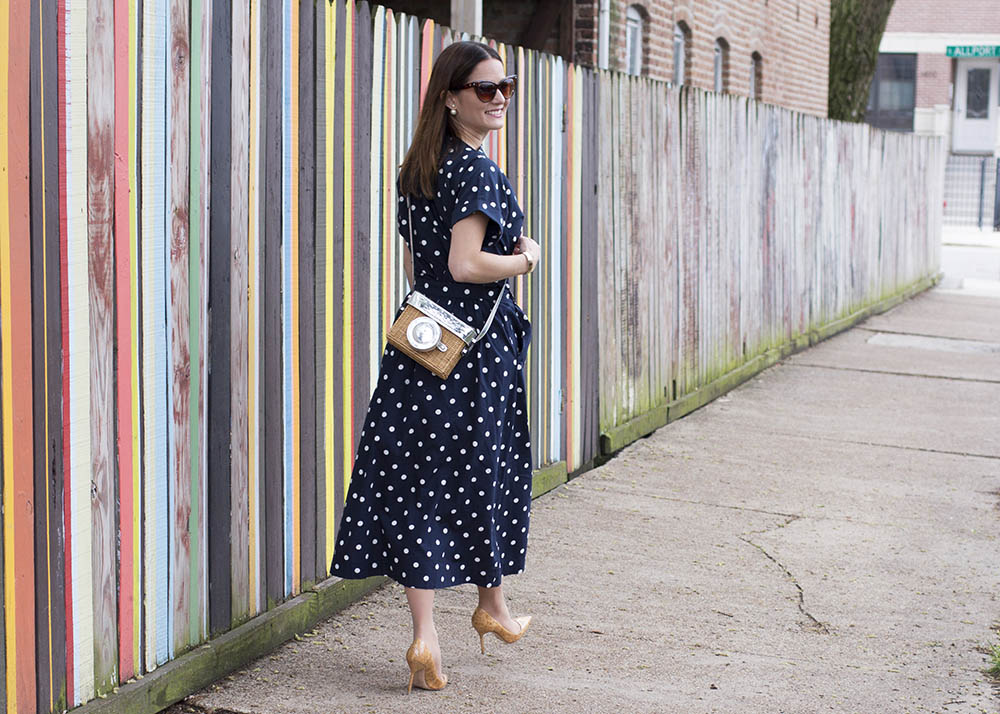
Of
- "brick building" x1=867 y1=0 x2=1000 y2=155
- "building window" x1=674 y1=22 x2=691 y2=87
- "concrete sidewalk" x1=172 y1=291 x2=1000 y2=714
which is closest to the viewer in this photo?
"concrete sidewalk" x1=172 y1=291 x2=1000 y2=714

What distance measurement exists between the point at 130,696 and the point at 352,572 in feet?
2.33

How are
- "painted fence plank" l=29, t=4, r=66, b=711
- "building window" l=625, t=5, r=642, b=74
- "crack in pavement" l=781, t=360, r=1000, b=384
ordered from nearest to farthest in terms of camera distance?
"painted fence plank" l=29, t=4, r=66, b=711, "crack in pavement" l=781, t=360, r=1000, b=384, "building window" l=625, t=5, r=642, b=74

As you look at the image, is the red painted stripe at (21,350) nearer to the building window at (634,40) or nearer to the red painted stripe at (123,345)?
the red painted stripe at (123,345)

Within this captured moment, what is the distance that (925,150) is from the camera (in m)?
16.9

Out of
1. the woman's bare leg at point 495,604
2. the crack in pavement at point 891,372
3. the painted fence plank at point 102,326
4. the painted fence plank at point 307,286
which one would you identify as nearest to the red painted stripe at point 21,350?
the painted fence plank at point 102,326

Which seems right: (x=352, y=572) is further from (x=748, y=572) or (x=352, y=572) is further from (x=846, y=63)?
(x=846, y=63)

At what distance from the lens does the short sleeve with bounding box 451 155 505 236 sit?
3961mm

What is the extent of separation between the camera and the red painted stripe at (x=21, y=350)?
3.21m

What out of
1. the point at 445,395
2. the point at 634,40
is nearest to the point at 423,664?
the point at 445,395

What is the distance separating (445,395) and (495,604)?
2.25ft

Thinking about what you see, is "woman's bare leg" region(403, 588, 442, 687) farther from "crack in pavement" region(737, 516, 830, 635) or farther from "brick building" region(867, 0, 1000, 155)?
"brick building" region(867, 0, 1000, 155)

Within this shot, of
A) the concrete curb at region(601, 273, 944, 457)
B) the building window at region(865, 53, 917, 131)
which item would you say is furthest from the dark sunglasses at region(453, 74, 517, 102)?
the building window at region(865, 53, 917, 131)

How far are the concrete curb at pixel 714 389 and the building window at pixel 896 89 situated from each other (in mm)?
33771

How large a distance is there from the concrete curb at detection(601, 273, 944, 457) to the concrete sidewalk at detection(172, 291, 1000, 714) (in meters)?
0.09
